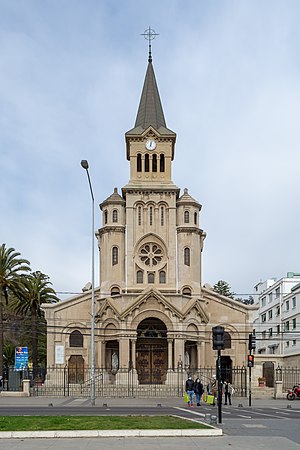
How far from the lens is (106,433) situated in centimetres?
1706

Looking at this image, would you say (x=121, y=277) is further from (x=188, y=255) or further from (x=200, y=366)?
(x=200, y=366)

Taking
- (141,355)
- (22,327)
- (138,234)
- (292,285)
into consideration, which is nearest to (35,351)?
(22,327)

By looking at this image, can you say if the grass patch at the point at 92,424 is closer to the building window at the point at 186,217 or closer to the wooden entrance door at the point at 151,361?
the wooden entrance door at the point at 151,361

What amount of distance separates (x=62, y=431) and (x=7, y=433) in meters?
1.44

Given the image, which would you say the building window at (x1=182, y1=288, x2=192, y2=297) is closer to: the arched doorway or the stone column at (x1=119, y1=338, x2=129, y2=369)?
the arched doorway

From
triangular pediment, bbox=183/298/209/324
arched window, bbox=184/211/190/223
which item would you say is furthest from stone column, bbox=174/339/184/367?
arched window, bbox=184/211/190/223

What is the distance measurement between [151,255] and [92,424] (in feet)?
142

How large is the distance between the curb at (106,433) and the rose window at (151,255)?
44.6 metres

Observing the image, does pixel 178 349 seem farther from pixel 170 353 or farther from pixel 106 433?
pixel 106 433

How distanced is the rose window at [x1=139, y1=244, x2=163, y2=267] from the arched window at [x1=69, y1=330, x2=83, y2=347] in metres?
9.31

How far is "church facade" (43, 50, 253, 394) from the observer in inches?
2258

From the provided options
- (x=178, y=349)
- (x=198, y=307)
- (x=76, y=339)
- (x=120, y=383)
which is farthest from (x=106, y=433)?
(x=76, y=339)

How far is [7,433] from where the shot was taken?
16766 mm

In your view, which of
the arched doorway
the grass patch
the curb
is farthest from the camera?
the arched doorway
